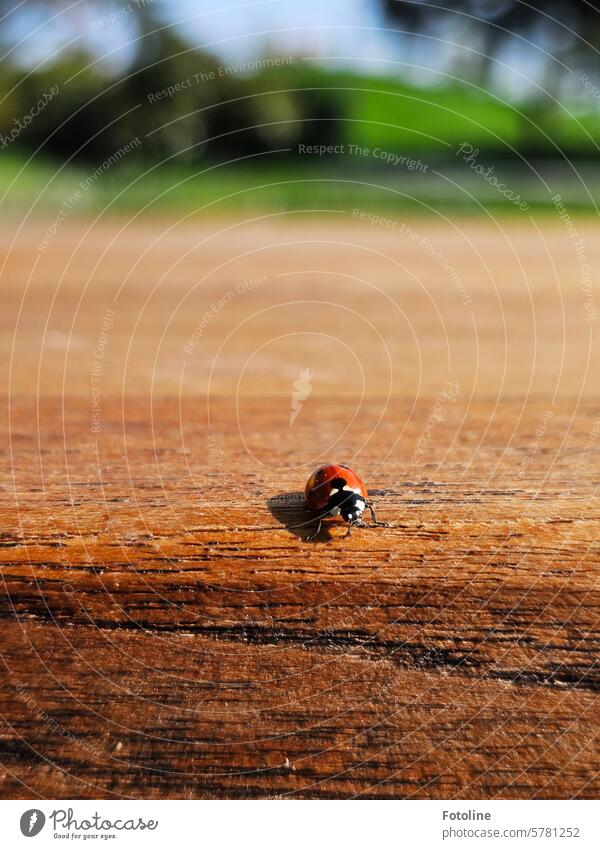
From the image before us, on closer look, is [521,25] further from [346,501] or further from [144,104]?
[346,501]

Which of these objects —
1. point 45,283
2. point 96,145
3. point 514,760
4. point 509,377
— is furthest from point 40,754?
point 96,145

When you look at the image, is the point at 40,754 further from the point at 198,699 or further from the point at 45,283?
the point at 45,283

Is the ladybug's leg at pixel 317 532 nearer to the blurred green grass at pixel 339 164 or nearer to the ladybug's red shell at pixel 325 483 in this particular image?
the ladybug's red shell at pixel 325 483

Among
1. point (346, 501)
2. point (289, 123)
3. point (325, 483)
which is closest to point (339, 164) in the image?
point (289, 123)

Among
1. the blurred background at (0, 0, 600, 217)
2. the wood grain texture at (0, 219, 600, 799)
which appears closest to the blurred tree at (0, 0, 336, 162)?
the blurred background at (0, 0, 600, 217)

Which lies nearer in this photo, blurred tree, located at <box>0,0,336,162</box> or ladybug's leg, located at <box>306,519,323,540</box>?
ladybug's leg, located at <box>306,519,323,540</box>

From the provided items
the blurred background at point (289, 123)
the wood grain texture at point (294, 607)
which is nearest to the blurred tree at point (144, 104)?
the blurred background at point (289, 123)

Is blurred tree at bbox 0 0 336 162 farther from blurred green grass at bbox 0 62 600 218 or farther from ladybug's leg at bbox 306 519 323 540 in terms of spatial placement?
ladybug's leg at bbox 306 519 323 540
